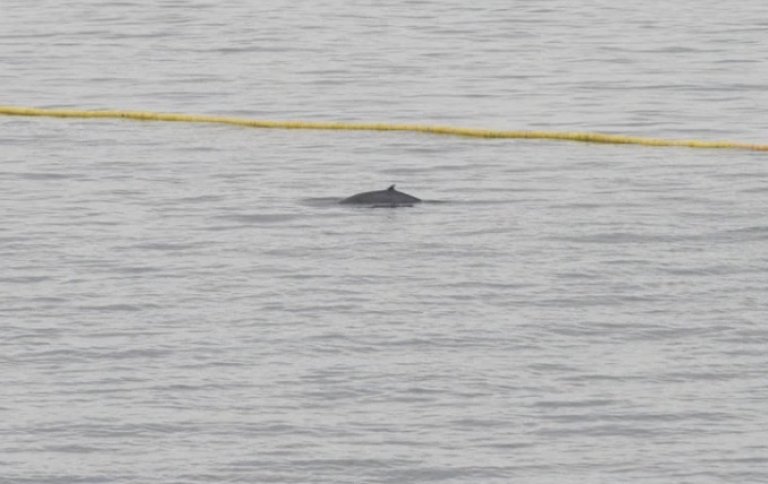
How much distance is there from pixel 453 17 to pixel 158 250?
107 feet

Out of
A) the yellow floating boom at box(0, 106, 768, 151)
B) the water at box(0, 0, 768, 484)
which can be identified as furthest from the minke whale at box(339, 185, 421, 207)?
the yellow floating boom at box(0, 106, 768, 151)

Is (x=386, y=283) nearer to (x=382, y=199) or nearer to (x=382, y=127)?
→ (x=382, y=199)

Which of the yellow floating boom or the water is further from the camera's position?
the yellow floating boom

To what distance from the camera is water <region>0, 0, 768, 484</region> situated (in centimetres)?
2016

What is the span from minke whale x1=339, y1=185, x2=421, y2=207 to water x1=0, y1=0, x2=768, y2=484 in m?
0.28

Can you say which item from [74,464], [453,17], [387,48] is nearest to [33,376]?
[74,464]

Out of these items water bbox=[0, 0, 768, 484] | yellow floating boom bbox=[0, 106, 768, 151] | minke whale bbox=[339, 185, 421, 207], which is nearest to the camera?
water bbox=[0, 0, 768, 484]

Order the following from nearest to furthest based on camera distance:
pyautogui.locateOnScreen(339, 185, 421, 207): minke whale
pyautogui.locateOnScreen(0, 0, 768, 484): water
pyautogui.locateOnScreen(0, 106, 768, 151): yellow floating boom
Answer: pyautogui.locateOnScreen(0, 0, 768, 484): water < pyautogui.locateOnScreen(339, 185, 421, 207): minke whale < pyautogui.locateOnScreen(0, 106, 768, 151): yellow floating boom

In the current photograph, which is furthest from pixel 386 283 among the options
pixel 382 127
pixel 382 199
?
pixel 382 127

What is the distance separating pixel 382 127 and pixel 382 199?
7717mm

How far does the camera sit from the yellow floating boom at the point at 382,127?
3641 cm

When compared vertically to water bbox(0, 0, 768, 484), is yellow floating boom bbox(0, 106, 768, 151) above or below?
below

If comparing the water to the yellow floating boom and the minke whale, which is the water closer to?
the minke whale

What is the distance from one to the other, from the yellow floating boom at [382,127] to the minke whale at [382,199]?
21.9ft
